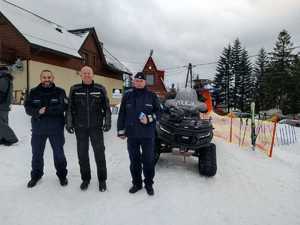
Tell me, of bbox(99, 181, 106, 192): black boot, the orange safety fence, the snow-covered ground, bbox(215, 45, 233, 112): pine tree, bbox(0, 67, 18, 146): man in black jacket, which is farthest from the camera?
bbox(215, 45, 233, 112): pine tree

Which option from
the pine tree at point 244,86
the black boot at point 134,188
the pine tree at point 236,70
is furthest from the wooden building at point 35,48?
the pine tree at point 244,86

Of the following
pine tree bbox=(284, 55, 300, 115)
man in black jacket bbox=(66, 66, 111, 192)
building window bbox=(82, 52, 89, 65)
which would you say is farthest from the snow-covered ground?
pine tree bbox=(284, 55, 300, 115)

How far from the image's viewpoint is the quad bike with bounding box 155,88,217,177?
5.71 m

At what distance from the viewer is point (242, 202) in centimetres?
478

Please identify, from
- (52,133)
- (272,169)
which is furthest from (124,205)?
(272,169)

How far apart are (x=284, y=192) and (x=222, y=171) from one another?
1.20m

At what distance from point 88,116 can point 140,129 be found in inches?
29.6

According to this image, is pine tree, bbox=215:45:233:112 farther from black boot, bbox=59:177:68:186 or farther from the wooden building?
black boot, bbox=59:177:68:186

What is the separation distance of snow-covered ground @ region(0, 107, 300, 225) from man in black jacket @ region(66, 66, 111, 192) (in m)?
0.49

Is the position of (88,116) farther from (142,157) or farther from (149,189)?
(149,189)

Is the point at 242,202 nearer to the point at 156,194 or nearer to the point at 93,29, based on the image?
the point at 156,194

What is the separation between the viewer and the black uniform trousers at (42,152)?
4738 mm

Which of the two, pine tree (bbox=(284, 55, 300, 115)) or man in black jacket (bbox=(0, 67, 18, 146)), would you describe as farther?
pine tree (bbox=(284, 55, 300, 115))

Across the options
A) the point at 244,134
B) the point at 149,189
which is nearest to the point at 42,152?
the point at 149,189
